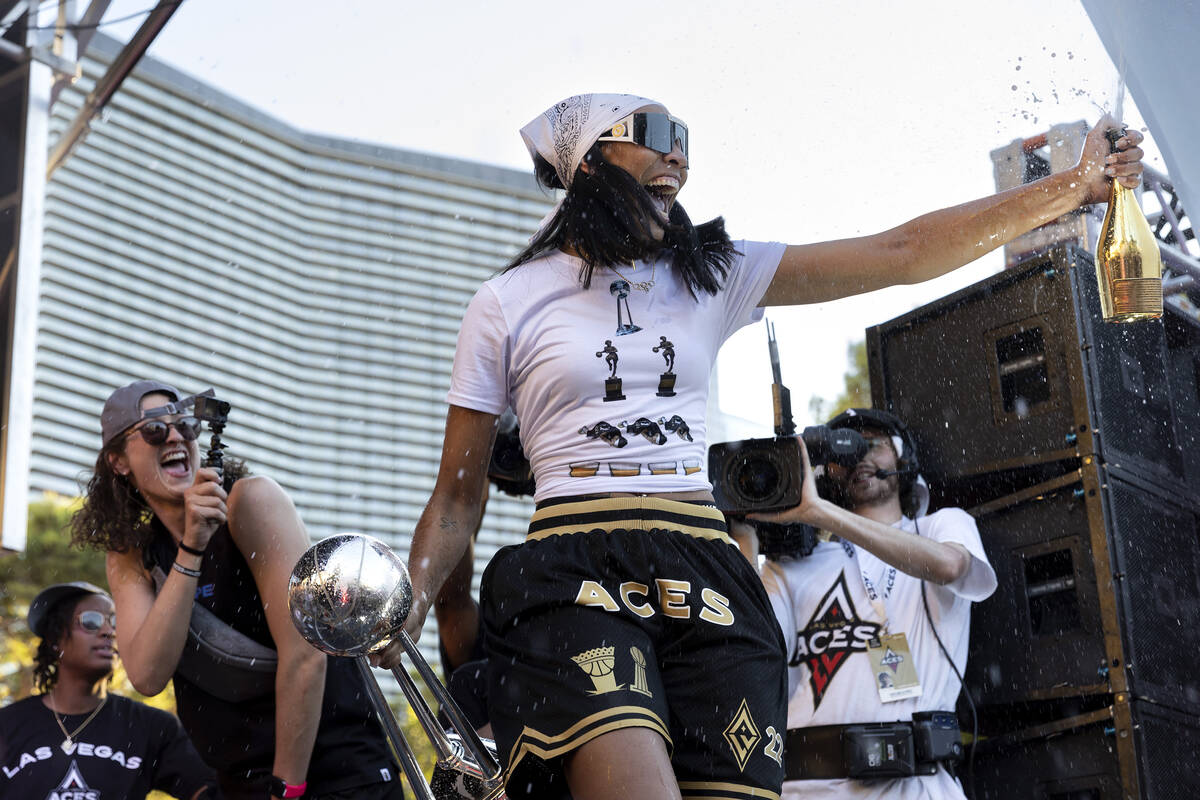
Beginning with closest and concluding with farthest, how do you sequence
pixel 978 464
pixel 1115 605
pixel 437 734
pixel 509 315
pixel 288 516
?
pixel 437 734 → pixel 509 315 → pixel 288 516 → pixel 1115 605 → pixel 978 464

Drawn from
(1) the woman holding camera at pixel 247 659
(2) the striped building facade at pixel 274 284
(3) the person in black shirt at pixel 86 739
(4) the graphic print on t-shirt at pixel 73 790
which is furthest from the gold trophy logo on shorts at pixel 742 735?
(2) the striped building facade at pixel 274 284

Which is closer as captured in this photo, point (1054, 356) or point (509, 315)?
point (509, 315)

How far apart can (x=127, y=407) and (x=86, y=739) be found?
138 centimetres

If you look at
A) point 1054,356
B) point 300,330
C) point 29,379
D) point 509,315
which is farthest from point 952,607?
point 300,330

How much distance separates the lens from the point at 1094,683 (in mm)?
3766

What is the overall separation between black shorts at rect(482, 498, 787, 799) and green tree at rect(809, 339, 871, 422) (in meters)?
12.9

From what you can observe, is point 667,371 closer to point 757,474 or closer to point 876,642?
point 757,474

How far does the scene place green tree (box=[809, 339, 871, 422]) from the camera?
1528 centimetres

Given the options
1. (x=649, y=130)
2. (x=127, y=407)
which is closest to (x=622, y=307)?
(x=649, y=130)

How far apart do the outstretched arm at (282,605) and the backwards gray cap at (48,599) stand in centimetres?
194

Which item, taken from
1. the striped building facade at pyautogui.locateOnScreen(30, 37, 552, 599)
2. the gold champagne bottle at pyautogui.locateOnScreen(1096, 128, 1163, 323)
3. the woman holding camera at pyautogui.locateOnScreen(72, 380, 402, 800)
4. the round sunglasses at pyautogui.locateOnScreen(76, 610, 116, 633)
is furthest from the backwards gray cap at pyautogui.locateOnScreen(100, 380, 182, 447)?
the striped building facade at pyautogui.locateOnScreen(30, 37, 552, 599)

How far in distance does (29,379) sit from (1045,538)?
4018 mm

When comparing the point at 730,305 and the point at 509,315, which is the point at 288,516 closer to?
the point at 509,315

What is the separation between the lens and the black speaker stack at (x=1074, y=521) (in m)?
3.77
